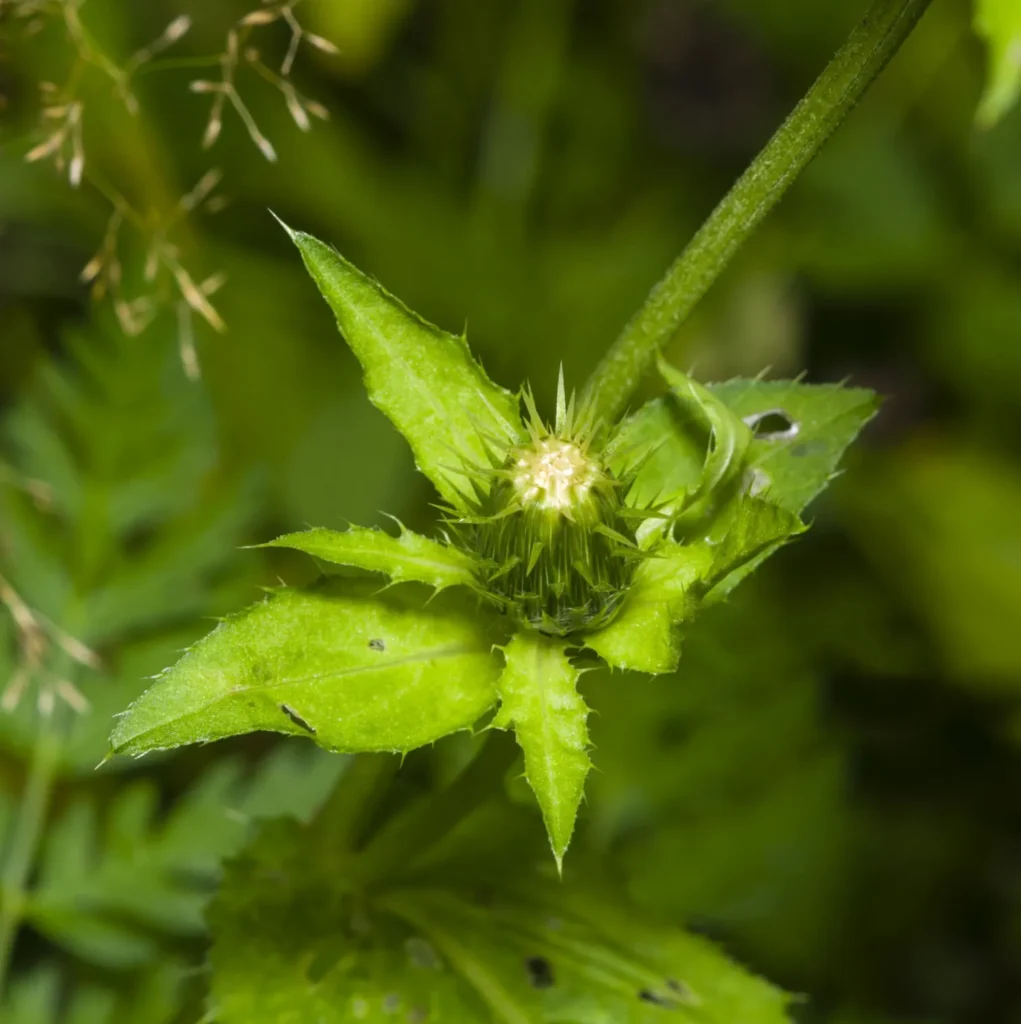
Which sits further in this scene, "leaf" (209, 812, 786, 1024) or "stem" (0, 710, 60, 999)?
"stem" (0, 710, 60, 999)

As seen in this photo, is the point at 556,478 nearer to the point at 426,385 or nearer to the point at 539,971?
the point at 426,385

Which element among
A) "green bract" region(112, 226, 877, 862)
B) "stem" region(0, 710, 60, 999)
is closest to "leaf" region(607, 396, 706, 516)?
"green bract" region(112, 226, 877, 862)

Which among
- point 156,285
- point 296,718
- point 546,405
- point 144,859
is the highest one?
point 546,405

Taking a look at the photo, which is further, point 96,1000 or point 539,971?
point 96,1000

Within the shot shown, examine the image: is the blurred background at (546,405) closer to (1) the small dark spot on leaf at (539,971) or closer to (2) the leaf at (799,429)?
(1) the small dark spot on leaf at (539,971)

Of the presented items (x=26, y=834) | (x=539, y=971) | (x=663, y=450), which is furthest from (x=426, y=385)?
(x=26, y=834)

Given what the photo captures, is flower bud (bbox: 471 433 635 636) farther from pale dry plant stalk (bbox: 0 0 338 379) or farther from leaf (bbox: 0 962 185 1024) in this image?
leaf (bbox: 0 962 185 1024)

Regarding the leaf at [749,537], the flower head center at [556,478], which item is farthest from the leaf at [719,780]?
the flower head center at [556,478]
